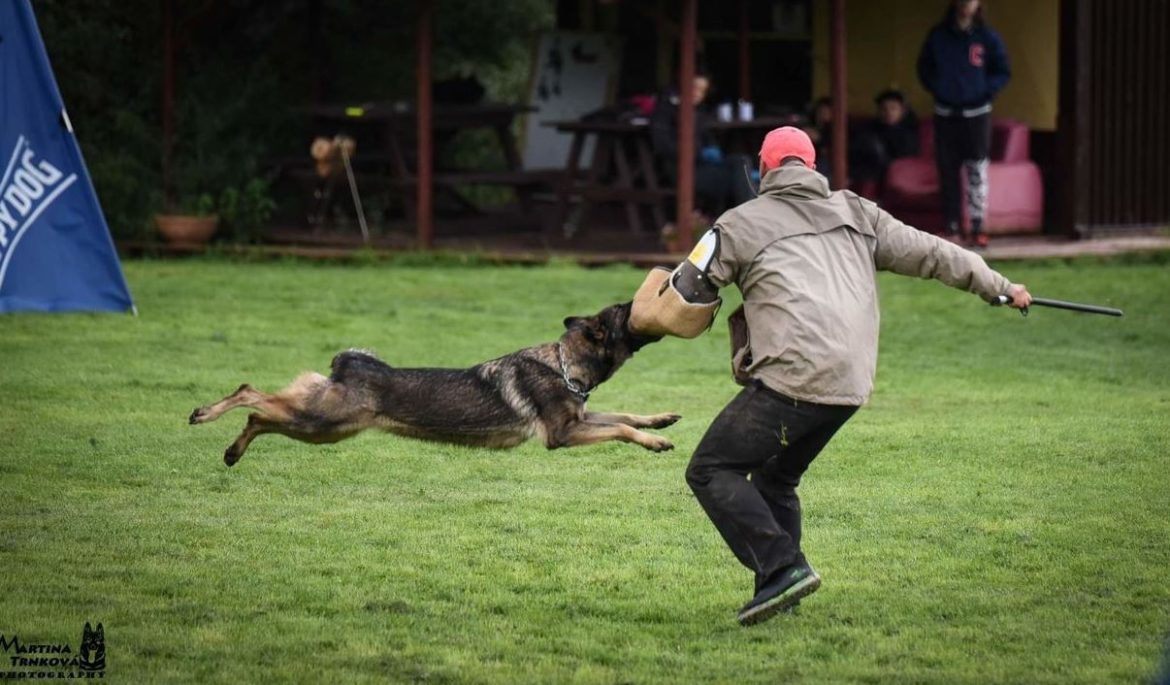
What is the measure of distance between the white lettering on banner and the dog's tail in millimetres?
5480

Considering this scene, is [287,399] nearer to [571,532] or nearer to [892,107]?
[571,532]

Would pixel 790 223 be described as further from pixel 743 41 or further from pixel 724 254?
pixel 743 41

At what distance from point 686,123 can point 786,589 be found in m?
10.3

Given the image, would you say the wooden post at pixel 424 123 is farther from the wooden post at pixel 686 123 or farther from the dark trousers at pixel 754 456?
the dark trousers at pixel 754 456

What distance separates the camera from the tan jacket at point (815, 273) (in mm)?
5914

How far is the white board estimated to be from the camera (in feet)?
66.1

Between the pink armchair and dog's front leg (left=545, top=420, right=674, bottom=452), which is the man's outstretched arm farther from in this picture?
the pink armchair

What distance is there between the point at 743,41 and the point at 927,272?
14.9m

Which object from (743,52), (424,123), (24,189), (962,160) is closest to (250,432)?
(24,189)

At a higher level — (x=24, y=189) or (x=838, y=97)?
(x=838, y=97)

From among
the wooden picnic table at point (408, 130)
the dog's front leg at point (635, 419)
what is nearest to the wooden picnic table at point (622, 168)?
the wooden picnic table at point (408, 130)

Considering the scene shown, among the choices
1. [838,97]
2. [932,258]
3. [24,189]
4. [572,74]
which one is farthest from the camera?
[572,74]

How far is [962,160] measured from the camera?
644 inches

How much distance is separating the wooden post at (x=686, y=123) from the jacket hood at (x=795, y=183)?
9872 millimetres
